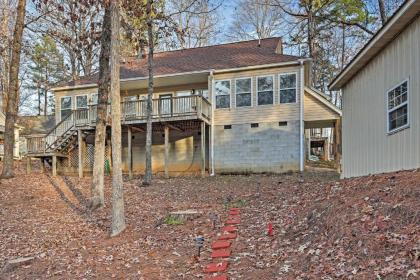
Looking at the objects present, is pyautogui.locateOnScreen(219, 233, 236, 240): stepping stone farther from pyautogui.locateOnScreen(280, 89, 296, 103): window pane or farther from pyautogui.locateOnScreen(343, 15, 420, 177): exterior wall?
pyautogui.locateOnScreen(280, 89, 296, 103): window pane

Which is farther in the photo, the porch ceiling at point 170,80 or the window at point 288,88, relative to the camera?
the porch ceiling at point 170,80

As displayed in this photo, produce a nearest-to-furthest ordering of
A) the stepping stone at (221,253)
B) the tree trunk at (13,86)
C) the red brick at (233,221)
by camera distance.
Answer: the stepping stone at (221,253) → the red brick at (233,221) → the tree trunk at (13,86)

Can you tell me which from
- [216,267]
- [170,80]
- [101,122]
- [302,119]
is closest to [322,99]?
[302,119]

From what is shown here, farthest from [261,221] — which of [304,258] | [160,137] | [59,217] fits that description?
[160,137]

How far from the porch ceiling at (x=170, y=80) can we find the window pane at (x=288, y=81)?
340cm

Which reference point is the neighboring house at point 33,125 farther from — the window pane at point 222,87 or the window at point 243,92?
the window at point 243,92

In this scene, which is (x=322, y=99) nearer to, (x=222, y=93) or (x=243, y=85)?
(x=243, y=85)

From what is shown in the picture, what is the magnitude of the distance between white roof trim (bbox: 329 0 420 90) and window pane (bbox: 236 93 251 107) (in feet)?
20.6

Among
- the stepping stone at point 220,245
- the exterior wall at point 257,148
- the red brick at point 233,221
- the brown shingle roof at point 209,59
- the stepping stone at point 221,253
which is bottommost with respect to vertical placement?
the stepping stone at point 221,253

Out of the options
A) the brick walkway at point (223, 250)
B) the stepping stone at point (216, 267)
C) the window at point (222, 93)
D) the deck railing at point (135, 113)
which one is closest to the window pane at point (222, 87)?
the window at point (222, 93)

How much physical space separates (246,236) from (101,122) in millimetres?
6514

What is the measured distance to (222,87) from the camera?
17.1 metres

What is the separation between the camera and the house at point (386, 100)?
22.7 feet

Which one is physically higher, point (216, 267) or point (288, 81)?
point (288, 81)
